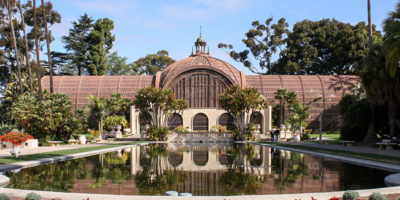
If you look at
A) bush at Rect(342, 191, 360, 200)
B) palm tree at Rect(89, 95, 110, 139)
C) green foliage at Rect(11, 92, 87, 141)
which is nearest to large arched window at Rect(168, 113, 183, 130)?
palm tree at Rect(89, 95, 110, 139)

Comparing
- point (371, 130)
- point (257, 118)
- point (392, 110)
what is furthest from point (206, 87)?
point (392, 110)

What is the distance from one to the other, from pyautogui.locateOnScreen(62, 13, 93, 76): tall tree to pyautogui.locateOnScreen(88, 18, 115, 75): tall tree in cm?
145

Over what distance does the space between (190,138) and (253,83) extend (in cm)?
A: 2053

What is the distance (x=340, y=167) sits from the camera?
17531 mm

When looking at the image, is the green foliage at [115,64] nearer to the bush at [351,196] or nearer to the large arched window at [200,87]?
the large arched window at [200,87]

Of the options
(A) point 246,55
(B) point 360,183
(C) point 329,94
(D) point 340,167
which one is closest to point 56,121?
(D) point 340,167

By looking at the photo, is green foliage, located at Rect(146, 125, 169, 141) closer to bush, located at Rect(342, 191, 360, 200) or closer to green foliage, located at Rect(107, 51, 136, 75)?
bush, located at Rect(342, 191, 360, 200)

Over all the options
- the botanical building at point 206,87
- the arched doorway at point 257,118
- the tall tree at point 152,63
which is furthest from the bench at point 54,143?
the tall tree at point 152,63

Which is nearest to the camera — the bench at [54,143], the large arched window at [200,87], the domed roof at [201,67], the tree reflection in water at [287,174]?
the tree reflection in water at [287,174]

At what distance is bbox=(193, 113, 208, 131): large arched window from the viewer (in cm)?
5709

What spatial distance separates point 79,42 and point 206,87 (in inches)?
1315

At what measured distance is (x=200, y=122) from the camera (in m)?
57.3

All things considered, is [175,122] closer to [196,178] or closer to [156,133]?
[156,133]

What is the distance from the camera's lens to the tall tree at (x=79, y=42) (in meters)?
78.6
